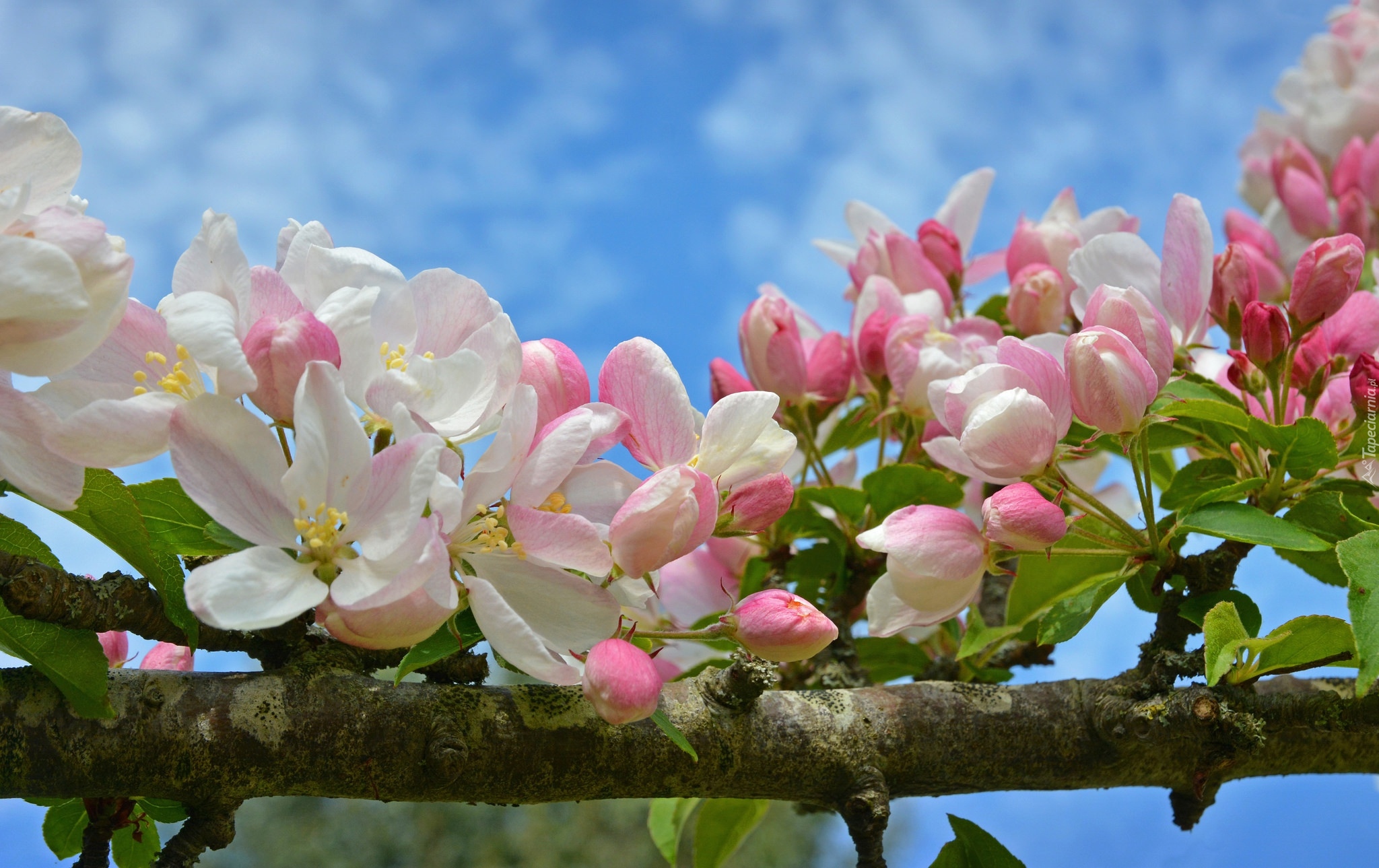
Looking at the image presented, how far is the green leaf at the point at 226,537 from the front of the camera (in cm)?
74

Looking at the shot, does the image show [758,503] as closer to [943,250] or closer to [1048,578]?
[1048,578]

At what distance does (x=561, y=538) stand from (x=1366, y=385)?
2.56ft

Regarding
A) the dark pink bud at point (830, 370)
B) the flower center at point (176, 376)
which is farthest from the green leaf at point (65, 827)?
the dark pink bud at point (830, 370)

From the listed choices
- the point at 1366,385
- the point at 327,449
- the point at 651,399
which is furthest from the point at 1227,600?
the point at 327,449

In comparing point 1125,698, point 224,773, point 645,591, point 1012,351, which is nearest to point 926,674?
point 1125,698

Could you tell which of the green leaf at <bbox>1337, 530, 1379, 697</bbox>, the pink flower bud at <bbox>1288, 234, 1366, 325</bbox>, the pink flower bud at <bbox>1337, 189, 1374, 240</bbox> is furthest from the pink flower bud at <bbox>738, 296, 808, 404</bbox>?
the pink flower bud at <bbox>1337, 189, 1374, 240</bbox>

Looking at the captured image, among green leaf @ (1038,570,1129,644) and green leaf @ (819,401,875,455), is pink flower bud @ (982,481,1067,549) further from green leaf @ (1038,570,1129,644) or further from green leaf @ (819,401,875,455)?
green leaf @ (819,401,875,455)

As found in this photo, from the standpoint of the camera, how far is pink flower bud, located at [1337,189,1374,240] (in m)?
2.22

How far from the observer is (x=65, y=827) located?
3.53ft

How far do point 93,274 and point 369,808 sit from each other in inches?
297

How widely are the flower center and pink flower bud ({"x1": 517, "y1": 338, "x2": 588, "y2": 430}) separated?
225 mm

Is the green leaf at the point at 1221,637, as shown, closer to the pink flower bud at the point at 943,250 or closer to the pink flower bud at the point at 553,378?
the pink flower bud at the point at 553,378

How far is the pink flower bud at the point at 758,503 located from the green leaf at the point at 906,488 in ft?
1.33

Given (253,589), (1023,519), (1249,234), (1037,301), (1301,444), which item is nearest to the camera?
(253,589)
